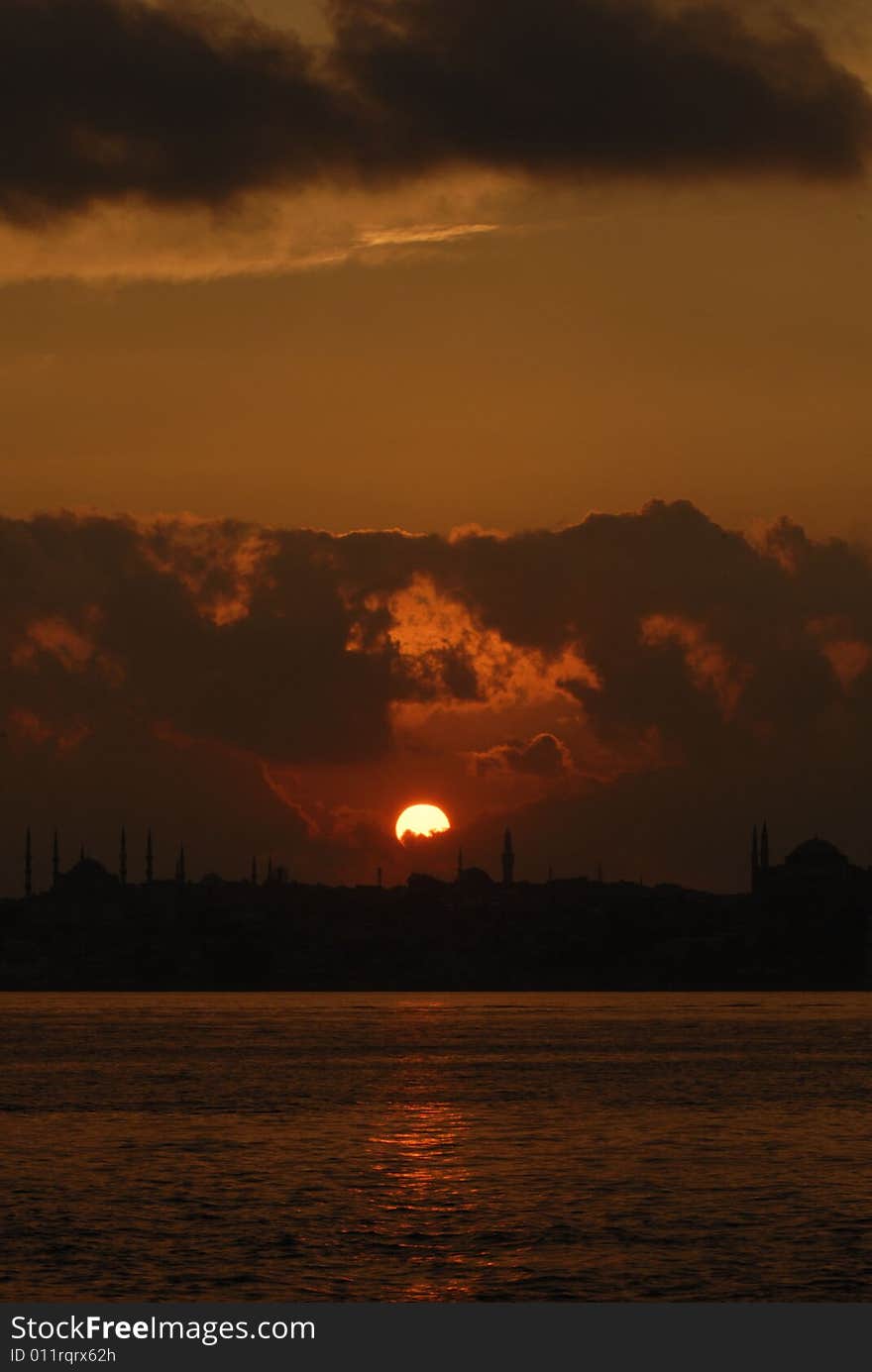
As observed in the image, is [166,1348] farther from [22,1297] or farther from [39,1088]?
[39,1088]

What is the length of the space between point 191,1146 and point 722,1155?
16.7 m

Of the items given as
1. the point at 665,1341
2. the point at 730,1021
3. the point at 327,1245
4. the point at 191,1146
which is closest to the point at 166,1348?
the point at 665,1341

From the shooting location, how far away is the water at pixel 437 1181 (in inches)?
1635

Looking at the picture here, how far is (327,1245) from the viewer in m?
45.5

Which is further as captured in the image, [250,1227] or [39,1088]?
[39,1088]

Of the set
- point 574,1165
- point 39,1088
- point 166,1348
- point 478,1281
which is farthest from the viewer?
point 39,1088

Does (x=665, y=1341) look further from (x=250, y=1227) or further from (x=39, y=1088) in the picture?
(x=39, y=1088)

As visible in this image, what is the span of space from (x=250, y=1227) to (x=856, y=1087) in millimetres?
55161

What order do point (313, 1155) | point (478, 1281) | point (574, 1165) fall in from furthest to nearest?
1. point (313, 1155)
2. point (574, 1165)
3. point (478, 1281)

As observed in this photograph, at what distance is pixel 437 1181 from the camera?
189ft

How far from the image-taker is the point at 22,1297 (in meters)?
38.9

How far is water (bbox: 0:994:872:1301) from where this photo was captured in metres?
41.5

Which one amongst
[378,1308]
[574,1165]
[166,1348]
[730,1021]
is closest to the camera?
[166,1348]

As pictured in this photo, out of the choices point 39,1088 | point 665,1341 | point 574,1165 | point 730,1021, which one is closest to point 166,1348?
point 665,1341
